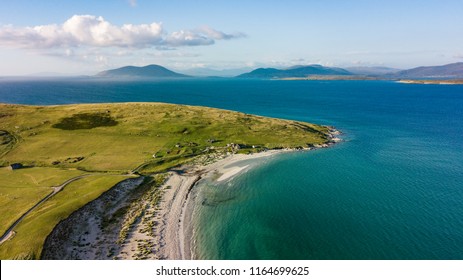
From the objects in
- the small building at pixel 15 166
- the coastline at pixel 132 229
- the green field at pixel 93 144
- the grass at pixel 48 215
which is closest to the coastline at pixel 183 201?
the coastline at pixel 132 229

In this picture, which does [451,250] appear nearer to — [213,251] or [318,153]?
[213,251]

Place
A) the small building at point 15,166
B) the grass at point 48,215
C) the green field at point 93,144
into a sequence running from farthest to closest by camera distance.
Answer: the small building at point 15,166, the green field at point 93,144, the grass at point 48,215

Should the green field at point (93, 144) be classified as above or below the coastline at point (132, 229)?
above

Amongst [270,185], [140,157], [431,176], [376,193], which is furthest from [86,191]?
[431,176]

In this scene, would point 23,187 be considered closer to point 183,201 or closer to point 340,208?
point 183,201

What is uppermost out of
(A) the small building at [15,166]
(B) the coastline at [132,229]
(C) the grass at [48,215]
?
(A) the small building at [15,166]

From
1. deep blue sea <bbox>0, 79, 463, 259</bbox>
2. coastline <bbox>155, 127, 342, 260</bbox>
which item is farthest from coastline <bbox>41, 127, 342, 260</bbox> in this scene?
deep blue sea <bbox>0, 79, 463, 259</bbox>

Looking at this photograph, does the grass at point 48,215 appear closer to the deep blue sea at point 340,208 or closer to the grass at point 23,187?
the grass at point 23,187

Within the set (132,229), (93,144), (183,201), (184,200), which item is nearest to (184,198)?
(184,200)
